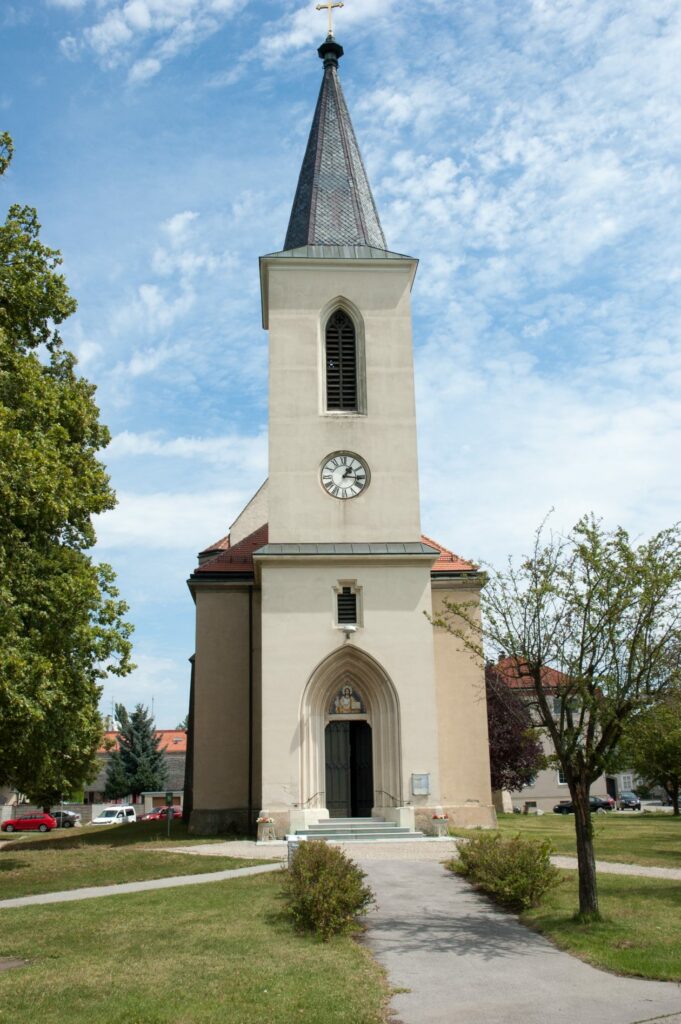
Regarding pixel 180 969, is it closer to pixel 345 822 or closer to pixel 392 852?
pixel 392 852

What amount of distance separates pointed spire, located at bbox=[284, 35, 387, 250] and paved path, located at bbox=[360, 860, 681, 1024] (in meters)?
21.0

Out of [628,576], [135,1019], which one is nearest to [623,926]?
[628,576]

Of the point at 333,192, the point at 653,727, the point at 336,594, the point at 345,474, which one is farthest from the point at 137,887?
the point at 333,192

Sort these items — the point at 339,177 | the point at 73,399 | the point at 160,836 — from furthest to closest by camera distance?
the point at 339,177 → the point at 160,836 → the point at 73,399

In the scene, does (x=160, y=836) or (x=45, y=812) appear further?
(x=45, y=812)

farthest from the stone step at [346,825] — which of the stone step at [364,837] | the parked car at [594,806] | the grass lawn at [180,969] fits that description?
the parked car at [594,806]

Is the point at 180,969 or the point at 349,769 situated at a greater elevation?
the point at 349,769

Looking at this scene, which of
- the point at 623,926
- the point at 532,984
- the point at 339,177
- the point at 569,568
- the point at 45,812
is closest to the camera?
the point at 532,984

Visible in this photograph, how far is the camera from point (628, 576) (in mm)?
11539

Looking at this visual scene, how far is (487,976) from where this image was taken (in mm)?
9117

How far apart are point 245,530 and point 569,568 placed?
23901mm

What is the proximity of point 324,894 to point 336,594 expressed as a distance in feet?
45.2

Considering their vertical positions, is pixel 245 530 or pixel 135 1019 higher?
pixel 245 530

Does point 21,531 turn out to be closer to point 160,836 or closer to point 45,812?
point 160,836
